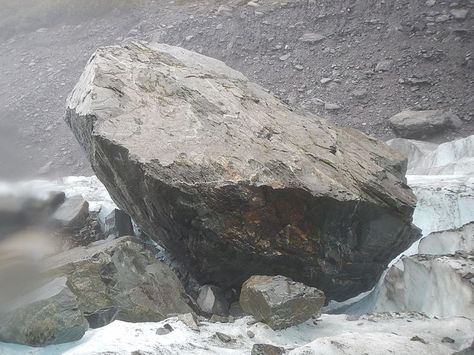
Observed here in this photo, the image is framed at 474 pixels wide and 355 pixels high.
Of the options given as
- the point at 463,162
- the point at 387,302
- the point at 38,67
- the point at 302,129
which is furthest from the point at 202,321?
the point at 38,67

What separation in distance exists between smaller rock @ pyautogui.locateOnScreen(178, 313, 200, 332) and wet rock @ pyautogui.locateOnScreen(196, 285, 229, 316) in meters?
0.95

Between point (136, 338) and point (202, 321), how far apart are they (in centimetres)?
76

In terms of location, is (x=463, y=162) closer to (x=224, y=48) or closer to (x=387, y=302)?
(x=387, y=302)

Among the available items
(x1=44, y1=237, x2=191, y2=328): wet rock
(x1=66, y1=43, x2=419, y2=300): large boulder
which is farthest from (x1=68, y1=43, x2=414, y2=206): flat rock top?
(x1=44, y1=237, x2=191, y2=328): wet rock

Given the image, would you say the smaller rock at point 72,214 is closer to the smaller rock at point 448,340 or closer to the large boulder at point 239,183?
the large boulder at point 239,183

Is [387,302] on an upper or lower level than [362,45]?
lower

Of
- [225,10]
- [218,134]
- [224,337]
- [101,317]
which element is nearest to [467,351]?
[224,337]

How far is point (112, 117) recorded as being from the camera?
570cm

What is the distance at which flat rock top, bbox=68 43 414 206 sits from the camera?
523 cm

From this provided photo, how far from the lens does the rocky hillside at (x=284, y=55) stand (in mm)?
10859

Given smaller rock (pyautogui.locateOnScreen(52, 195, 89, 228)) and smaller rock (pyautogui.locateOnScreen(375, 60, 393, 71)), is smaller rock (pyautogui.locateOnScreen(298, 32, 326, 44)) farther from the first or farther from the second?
smaller rock (pyautogui.locateOnScreen(52, 195, 89, 228))

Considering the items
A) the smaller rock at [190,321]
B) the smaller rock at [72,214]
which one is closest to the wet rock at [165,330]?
the smaller rock at [190,321]

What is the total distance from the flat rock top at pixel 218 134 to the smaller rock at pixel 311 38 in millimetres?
5763

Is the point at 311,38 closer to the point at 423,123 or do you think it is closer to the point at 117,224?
the point at 423,123
